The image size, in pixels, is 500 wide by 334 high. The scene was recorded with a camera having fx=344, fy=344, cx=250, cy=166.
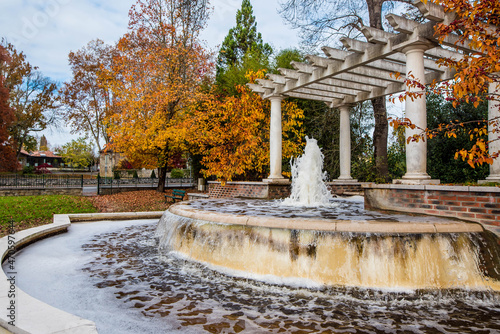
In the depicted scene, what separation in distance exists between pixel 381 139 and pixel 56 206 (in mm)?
12097

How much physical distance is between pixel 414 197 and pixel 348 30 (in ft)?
33.3

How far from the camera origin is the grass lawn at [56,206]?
10.2 m

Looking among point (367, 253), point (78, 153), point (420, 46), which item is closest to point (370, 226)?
point (367, 253)

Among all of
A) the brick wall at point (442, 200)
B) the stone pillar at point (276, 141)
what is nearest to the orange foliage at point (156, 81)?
the stone pillar at point (276, 141)

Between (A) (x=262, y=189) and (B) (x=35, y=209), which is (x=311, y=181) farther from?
(B) (x=35, y=209)

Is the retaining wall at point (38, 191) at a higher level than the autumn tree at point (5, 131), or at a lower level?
lower

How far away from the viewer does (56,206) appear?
12.5 metres

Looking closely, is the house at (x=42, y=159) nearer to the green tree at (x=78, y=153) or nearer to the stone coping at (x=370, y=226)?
the green tree at (x=78, y=153)

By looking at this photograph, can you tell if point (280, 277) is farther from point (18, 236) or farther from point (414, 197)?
point (18, 236)

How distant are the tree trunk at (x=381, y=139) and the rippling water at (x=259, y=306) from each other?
8.52m

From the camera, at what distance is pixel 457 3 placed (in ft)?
12.0

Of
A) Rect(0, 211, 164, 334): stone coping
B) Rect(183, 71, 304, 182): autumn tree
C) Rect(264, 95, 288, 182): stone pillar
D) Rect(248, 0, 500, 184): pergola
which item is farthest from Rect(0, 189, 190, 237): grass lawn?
Rect(248, 0, 500, 184): pergola

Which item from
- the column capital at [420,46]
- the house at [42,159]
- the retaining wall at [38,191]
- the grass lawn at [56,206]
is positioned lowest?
the grass lawn at [56,206]

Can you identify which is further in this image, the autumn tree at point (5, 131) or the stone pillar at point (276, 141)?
the autumn tree at point (5, 131)
